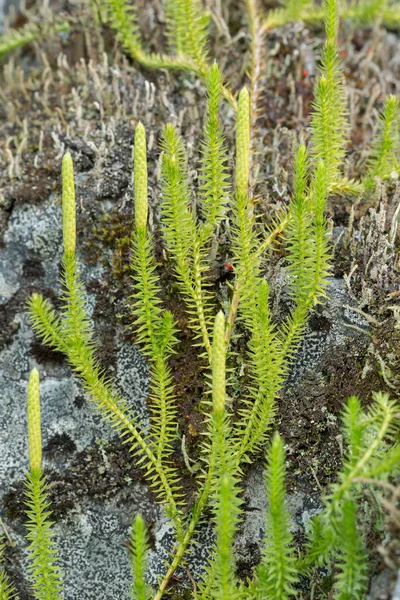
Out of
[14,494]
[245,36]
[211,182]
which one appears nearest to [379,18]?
[245,36]

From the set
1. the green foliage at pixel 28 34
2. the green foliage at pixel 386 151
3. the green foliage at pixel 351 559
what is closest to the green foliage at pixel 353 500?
the green foliage at pixel 351 559

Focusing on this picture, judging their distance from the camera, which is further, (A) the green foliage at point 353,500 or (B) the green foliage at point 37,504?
(B) the green foliage at point 37,504

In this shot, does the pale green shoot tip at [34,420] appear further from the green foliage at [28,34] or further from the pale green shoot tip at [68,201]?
the green foliage at [28,34]

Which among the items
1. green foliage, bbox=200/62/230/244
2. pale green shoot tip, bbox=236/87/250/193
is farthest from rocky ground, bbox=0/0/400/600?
pale green shoot tip, bbox=236/87/250/193

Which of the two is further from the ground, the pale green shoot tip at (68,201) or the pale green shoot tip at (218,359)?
the pale green shoot tip at (68,201)

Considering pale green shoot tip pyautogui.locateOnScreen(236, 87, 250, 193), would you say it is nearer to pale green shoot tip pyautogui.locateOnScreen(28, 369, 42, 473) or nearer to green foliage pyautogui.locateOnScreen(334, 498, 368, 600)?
pale green shoot tip pyautogui.locateOnScreen(28, 369, 42, 473)

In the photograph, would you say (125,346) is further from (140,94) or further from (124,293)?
(140,94)

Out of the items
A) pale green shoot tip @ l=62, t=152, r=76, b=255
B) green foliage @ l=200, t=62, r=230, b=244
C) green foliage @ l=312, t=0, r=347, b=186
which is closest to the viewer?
pale green shoot tip @ l=62, t=152, r=76, b=255

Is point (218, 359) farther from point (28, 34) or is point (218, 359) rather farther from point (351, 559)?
point (28, 34)
